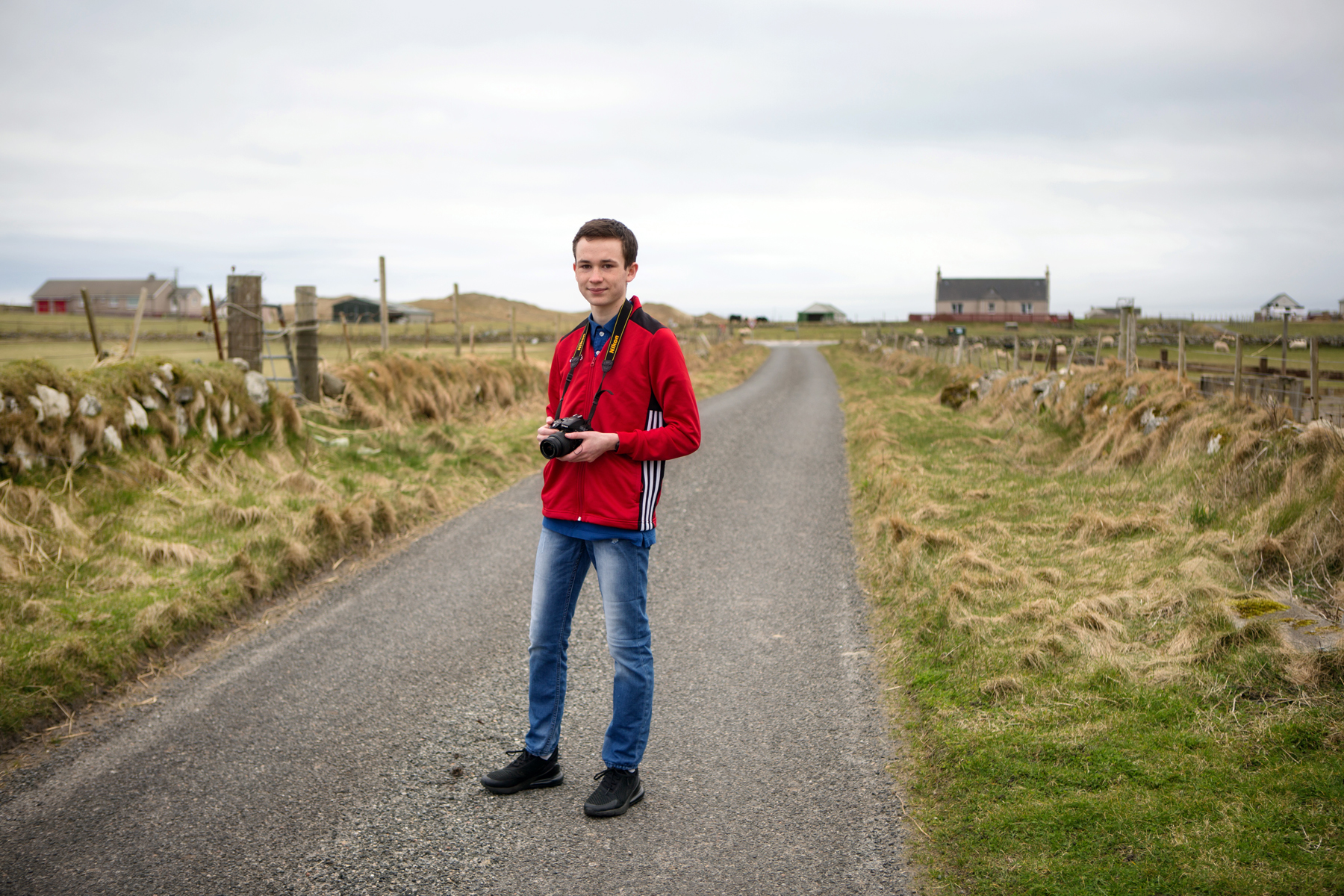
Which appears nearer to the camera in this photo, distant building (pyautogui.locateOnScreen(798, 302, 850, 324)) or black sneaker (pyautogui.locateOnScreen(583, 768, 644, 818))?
black sneaker (pyautogui.locateOnScreen(583, 768, 644, 818))

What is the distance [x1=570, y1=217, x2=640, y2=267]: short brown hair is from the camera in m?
3.34

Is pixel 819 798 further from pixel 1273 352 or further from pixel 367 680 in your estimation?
pixel 1273 352

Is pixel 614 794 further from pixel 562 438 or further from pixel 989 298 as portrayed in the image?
pixel 989 298

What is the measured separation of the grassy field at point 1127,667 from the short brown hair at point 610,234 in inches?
99.6

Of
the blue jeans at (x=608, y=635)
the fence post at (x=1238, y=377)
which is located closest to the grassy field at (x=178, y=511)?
the blue jeans at (x=608, y=635)

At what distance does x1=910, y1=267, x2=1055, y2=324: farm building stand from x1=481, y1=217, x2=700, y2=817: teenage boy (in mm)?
99877

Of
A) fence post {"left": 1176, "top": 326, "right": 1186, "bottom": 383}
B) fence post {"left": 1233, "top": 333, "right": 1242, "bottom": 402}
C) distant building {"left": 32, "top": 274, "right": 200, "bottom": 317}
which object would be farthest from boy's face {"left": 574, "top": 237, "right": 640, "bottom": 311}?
distant building {"left": 32, "top": 274, "right": 200, "bottom": 317}

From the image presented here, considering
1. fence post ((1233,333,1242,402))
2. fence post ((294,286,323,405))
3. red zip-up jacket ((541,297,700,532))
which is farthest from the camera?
fence post ((294,286,323,405))

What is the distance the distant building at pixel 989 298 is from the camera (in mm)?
99438

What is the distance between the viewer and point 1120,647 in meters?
4.68

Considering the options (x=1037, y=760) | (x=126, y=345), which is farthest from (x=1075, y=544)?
(x=126, y=345)

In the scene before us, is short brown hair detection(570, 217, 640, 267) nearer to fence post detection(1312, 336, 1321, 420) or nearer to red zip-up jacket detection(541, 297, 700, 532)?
red zip-up jacket detection(541, 297, 700, 532)

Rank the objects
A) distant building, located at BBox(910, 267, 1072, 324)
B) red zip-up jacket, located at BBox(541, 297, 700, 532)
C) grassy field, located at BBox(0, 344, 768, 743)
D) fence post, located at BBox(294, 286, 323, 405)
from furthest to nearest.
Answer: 1. distant building, located at BBox(910, 267, 1072, 324)
2. fence post, located at BBox(294, 286, 323, 405)
3. grassy field, located at BBox(0, 344, 768, 743)
4. red zip-up jacket, located at BBox(541, 297, 700, 532)

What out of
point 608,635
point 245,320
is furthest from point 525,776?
point 245,320
